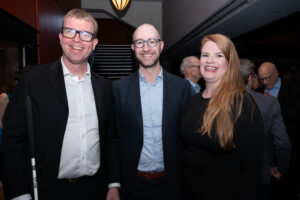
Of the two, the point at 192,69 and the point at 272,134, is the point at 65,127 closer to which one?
the point at 272,134

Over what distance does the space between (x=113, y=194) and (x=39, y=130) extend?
2.64 feet

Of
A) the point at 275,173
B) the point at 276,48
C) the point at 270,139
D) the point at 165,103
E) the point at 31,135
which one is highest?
the point at 276,48

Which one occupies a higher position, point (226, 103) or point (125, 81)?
point (125, 81)

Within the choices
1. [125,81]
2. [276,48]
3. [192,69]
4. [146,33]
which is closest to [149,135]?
[125,81]

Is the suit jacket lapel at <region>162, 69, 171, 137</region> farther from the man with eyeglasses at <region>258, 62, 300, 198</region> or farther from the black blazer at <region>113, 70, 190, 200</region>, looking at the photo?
the man with eyeglasses at <region>258, 62, 300, 198</region>

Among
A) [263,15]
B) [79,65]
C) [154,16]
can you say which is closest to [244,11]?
[263,15]

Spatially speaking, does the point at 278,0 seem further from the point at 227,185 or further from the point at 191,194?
the point at 191,194

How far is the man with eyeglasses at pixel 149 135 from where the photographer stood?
6.42 ft

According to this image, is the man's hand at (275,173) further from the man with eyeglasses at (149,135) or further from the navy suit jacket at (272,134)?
the man with eyeglasses at (149,135)

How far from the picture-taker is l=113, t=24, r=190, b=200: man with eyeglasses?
1.96m

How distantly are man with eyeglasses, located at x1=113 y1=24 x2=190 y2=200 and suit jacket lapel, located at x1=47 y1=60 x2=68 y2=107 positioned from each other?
544 millimetres

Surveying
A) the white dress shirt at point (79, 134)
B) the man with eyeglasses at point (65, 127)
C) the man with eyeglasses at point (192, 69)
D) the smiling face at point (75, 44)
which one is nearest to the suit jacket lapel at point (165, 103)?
the man with eyeglasses at point (65, 127)

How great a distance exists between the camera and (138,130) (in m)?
1.93

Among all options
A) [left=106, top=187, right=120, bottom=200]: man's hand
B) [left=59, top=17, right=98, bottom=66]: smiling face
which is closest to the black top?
[left=106, top=187, right=120, bottom=200]: man's hand
